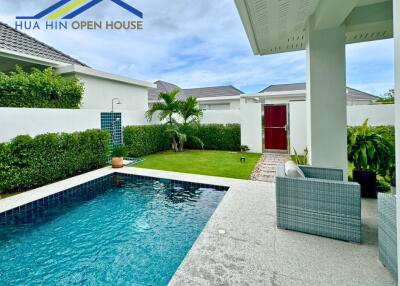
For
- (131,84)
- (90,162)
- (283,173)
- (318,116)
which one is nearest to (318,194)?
(283,173)

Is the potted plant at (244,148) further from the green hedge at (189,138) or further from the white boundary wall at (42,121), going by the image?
the white boundary wall at (42,121)

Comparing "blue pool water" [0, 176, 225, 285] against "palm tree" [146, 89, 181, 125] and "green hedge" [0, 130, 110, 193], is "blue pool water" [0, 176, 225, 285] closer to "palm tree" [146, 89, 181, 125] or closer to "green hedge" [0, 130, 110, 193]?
"green hedge" [0, 130, 110, 193]

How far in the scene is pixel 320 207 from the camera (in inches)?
137

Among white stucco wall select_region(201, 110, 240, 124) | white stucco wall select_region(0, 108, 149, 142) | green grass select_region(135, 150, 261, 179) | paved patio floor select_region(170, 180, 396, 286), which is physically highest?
white stucco wall select_region(201, 110, 240, 124)

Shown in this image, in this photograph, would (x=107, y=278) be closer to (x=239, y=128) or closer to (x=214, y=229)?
(x=214, y=229)

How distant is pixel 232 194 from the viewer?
5.69m

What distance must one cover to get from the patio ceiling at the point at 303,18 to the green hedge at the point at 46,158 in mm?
6683

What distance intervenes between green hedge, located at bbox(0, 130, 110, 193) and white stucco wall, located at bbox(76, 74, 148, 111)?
330cm

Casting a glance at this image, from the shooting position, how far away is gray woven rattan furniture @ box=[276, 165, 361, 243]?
3.31m

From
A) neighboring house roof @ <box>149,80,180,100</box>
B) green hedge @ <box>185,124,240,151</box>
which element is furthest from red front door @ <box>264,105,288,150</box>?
neighboring house roof @ <box>149,80,180,100</box>

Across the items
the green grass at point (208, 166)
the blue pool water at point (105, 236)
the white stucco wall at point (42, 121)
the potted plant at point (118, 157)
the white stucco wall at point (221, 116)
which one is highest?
the white stucco wall at point (221, 116)

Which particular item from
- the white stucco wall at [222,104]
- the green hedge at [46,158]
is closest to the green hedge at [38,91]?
the green hedge at [46,158]

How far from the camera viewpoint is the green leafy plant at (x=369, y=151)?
499cm

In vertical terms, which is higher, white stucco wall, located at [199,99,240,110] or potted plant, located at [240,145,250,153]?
white stucco wall, located at [199,99,240,110]
